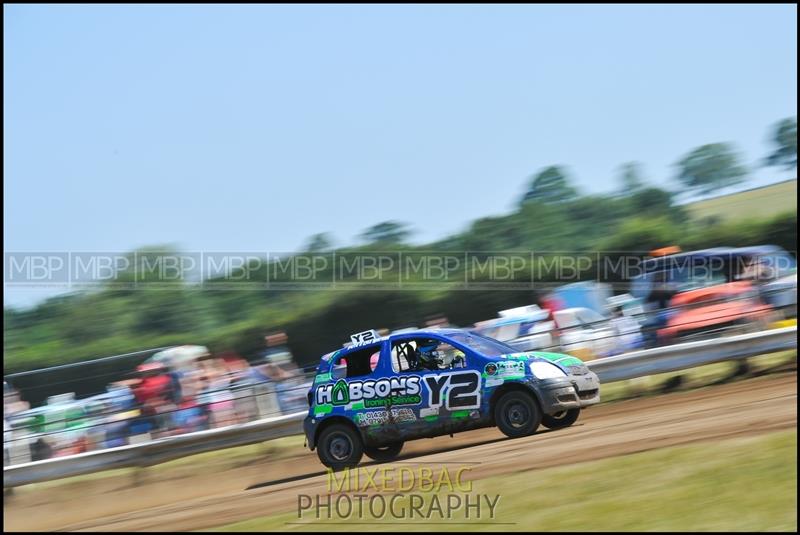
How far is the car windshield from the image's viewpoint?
11.1 meters

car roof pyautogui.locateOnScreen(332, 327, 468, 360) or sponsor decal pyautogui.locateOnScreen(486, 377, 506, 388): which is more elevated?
car roof pyautogui.locateOnScreen(332, 327, 468, 360)

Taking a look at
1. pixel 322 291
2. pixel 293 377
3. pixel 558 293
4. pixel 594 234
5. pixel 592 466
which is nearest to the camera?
pixel 592 466

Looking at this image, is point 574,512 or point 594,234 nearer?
point 574,512

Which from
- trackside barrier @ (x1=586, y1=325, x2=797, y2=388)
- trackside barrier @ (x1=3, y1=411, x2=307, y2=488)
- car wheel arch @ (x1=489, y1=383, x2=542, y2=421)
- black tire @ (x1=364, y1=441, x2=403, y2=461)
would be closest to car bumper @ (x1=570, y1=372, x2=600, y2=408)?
car wheel arch @ (x1=489, y1=383, x2=542, y2=421)

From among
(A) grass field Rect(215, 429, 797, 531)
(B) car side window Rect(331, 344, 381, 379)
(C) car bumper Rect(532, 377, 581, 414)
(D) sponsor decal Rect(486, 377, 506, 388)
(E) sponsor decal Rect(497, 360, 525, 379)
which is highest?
(B) car side window Rect(331, 344, 381, 379)

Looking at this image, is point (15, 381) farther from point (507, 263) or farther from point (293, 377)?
point (507, 263)

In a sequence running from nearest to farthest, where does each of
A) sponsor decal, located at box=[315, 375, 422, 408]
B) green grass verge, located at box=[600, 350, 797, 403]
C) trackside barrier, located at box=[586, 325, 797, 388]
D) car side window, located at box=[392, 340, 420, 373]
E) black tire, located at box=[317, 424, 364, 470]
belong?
sponsor decal, located at box=[315, 375, 422, 408]
car side window, located at box=[392, 340, 420, 373]
black tire, located at box=[317, 424, 364, 470]
trackside barrier, located at box=[586, 325, 797, 388]
green grass verge, located at box=[600, 350, 797, 403]

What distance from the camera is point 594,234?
77.8 ft

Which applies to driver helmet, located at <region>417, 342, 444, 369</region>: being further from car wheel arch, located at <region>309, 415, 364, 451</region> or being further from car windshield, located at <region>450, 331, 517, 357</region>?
car wheel arch, located at <region>309, 415, 364, 451</region>

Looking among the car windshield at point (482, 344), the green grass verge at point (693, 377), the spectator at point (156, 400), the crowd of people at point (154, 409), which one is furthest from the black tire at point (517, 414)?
the spectator at point (156, 400)

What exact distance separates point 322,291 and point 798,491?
15.3 metres

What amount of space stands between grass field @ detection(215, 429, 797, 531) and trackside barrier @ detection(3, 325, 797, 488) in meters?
4.44

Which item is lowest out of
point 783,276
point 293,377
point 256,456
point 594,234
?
point 256,456

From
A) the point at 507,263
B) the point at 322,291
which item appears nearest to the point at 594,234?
the point at 507,263
